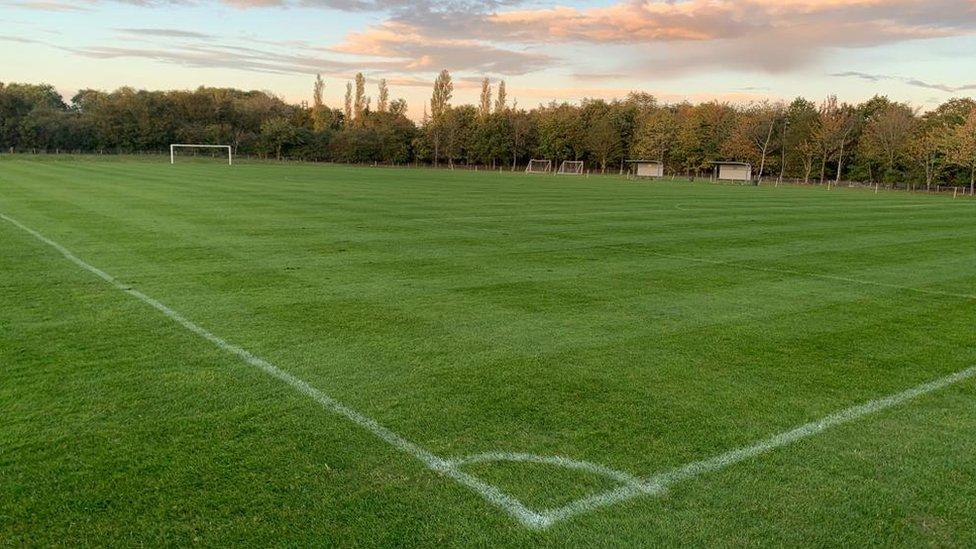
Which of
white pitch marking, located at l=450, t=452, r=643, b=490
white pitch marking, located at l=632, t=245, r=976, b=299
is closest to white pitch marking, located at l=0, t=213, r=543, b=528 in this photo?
white pitch marking, located at l=450, t=452, r=643, b=490

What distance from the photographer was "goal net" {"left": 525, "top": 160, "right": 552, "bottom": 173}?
94625 millimetres

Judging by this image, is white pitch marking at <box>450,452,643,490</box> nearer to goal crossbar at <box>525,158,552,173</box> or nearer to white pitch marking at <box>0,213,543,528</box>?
white pitch marking at <box>0,213,543,528</box>

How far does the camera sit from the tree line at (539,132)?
71.9m

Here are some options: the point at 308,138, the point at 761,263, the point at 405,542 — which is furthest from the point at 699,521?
the point at 308,138

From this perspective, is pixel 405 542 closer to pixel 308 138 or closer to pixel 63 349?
pixel 63 349

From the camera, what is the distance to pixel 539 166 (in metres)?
101

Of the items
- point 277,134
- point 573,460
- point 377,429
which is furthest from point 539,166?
point 573,460

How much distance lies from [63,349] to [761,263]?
10.8m

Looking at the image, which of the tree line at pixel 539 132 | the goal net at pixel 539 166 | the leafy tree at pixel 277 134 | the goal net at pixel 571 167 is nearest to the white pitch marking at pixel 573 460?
the tree line at pixel 539 132

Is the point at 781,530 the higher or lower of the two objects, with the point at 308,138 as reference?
lower

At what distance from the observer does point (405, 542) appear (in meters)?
3.32

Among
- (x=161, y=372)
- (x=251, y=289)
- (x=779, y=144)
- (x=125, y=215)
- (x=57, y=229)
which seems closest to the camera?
(x=161, y=372)

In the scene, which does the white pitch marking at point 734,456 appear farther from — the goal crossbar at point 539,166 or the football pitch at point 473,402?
the goal crossbar at point 539,166

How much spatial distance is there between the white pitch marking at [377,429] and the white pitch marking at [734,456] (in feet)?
0.52
